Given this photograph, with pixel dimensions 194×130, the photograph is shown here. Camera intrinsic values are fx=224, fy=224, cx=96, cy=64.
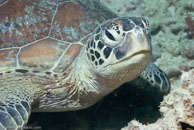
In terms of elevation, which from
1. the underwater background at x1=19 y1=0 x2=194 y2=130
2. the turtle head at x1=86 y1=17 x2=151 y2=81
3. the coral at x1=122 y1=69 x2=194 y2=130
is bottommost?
the underwater background at x1=19 y1=0 x2=194 y2=130

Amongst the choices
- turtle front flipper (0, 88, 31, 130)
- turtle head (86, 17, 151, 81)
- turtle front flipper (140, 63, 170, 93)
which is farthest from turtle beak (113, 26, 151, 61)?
turtle front flipper (140, 63, 170, 93)

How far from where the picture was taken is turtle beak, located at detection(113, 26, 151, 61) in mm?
1697

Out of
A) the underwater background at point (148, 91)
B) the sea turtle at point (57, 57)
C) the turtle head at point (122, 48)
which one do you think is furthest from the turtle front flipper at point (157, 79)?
the turtle head at point (122, 48)

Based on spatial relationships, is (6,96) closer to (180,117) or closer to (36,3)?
(36,3)

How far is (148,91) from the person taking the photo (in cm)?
286

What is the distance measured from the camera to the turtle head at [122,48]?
172 cm

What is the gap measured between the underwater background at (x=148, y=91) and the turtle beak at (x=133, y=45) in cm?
66

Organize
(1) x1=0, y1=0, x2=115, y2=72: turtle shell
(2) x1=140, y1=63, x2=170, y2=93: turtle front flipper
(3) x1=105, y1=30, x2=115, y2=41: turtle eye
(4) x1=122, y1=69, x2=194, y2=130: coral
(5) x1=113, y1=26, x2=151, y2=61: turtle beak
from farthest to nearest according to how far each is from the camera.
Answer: (2) x1=140, y1=63, x2=170, y2=93: turtle front flipper, (1) x1=0, y1=0, x2=115, y2=72: turtle shell, (3) x1=105, y1=30, x2=115, y2=41: turtle eye, (5) x1=113, y1=26, x2=151, y2=61: turtle beak, (4) x1=122, y1=69, x2=194, y2=130: coral

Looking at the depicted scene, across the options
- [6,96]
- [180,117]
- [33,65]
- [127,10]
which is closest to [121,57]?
[180,117]

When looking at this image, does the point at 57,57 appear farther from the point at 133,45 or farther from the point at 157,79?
the point at 157,79

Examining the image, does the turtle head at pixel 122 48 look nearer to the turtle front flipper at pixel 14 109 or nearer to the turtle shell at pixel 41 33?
the turtle shell at pixel 41 33

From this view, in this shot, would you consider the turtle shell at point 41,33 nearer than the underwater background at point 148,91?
Yes

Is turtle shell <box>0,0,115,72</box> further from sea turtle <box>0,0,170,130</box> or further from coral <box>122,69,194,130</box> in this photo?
coral <box>122,69,194,130</box>

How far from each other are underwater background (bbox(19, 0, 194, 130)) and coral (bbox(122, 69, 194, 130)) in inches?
19.4
